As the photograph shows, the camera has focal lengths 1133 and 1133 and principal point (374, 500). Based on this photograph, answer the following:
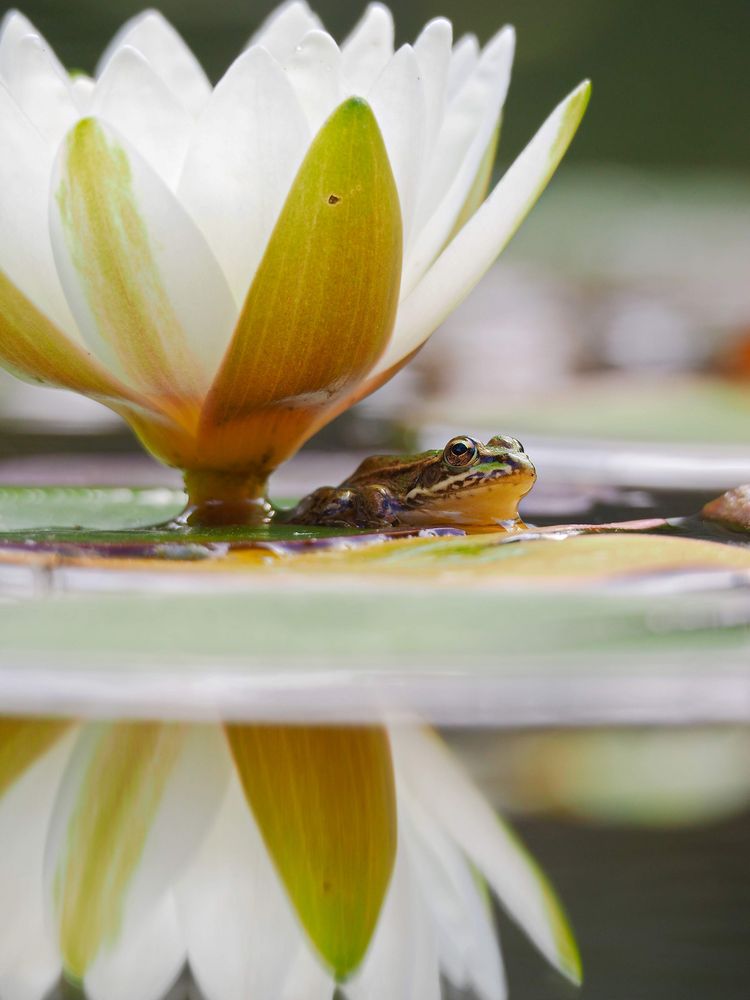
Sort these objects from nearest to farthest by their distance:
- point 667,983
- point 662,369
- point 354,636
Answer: point 667,983 → point 354,636 → point 662,369

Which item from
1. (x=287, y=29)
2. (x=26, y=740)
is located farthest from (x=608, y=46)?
(x=26, y=740)

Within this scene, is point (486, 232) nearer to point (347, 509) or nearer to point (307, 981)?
point (347, 509)

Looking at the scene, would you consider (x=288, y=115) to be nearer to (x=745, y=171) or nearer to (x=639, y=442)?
(x=639, y=442)

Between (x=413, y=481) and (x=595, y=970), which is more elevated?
(x=413, y=481)

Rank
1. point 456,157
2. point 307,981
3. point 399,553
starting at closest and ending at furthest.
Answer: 1. point 307,981
2. point 399,553
3. point 456,157

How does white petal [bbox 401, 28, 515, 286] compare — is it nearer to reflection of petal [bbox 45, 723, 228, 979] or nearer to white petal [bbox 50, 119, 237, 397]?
white petal [bbox 50, 119, 237, 397]

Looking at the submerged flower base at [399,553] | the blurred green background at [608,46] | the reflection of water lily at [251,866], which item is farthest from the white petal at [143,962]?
the blurred green background at [608,46]

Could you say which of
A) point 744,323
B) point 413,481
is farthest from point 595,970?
point 744,323
